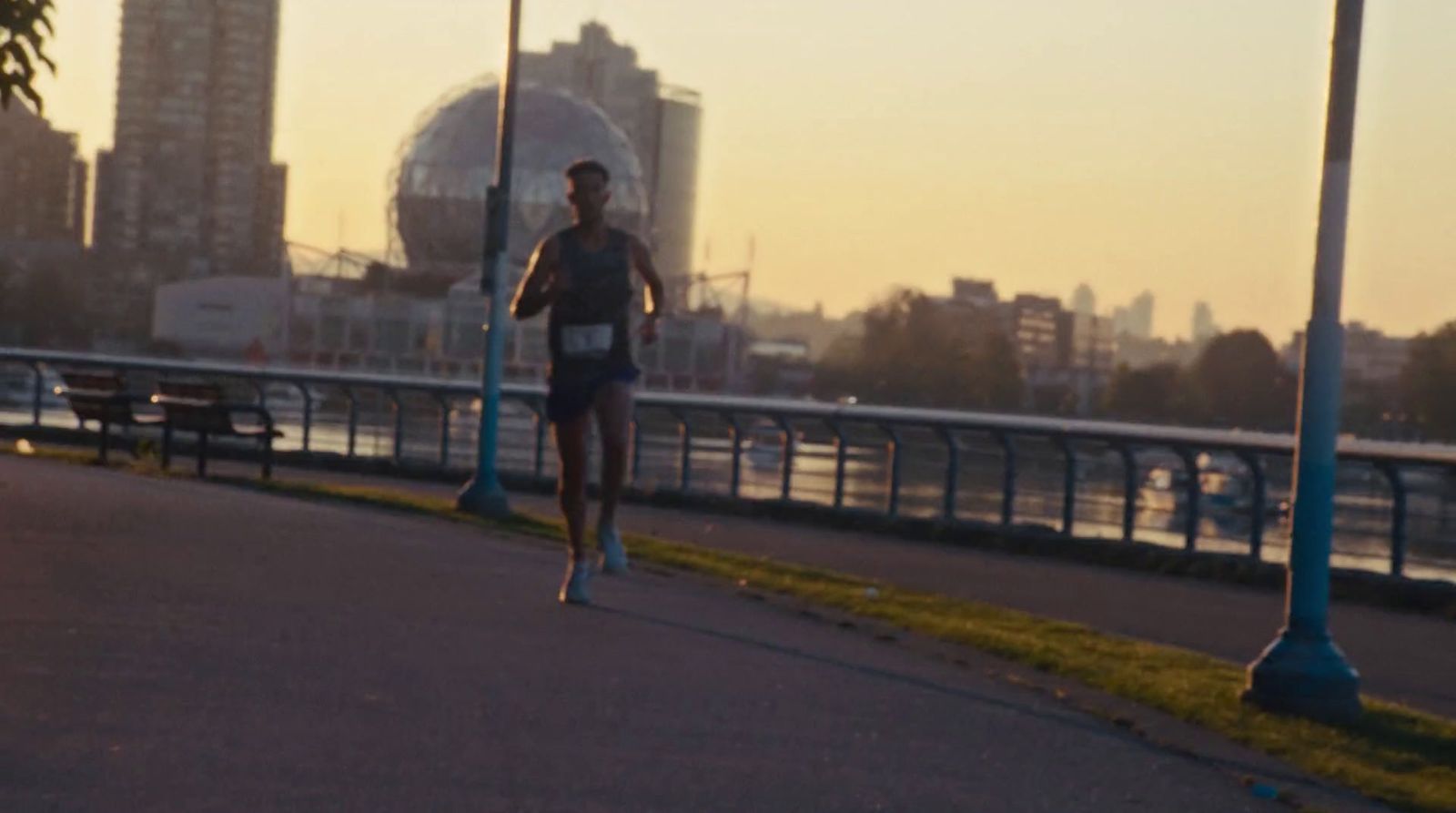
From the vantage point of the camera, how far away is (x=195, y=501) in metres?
16.9

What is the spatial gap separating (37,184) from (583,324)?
117280mm

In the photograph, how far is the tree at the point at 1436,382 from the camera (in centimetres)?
1578

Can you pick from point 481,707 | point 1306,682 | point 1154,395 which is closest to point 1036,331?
point 1154,395

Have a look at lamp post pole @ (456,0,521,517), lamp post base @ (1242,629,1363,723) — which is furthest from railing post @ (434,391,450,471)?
lamp post base @ (1242,629,1363,723)

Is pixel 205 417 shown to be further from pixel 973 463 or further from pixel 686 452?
pixel 973 463

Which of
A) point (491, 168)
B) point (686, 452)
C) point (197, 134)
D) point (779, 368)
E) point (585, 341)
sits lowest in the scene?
point (686, 452)

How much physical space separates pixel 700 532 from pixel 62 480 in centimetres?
485

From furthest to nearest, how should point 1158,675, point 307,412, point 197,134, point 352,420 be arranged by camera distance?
point 197,134 → point 307,412 → point 352,420 → point 1158,675

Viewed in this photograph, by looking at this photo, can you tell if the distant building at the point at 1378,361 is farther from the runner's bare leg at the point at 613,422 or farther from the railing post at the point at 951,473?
the runner's bare leg at the point at 613,422

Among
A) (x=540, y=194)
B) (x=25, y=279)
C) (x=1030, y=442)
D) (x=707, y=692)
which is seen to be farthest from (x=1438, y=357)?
(x=25, y=279)

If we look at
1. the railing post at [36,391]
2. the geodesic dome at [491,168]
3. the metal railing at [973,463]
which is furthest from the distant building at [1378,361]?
the geodesic dome at [491,168]

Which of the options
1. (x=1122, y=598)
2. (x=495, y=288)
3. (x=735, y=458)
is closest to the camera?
(x=1122, y=598)

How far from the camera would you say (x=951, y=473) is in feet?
67.5

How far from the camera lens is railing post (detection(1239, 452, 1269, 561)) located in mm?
17250
